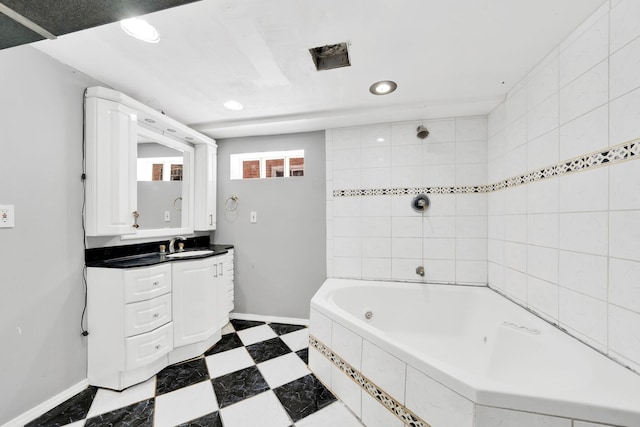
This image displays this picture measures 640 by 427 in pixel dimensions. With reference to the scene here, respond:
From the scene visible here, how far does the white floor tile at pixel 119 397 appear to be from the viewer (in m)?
1.35

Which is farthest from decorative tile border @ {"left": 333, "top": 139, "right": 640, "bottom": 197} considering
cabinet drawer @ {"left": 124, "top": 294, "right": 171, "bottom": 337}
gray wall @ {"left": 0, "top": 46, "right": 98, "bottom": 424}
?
gray wall @ {"left": 0, "top": 46, "right": 98, "bottom": 424}

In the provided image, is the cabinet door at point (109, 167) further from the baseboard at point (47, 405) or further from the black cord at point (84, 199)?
the baseboard at point (47, 405)

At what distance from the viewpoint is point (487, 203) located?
6.74ft

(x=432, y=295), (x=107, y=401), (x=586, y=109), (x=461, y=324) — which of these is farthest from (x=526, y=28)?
(x=107, y=401)

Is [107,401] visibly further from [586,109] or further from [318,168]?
[586,109]

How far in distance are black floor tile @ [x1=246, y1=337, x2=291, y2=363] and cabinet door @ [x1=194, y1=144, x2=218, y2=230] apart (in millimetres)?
1287

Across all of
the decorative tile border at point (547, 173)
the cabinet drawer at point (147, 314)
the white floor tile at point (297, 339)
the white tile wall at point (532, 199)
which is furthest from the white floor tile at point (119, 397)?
the decorative tile border at point (547, 173)

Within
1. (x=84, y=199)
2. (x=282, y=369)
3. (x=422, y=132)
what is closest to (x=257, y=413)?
(x=282, y=369)

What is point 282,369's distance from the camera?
67.3 inches

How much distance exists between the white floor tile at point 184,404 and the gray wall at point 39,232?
25.1 inches

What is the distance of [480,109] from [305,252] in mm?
2041

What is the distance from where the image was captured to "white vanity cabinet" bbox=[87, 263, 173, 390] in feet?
4.91

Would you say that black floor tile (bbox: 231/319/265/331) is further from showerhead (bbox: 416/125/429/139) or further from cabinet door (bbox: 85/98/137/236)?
showerhead (bbox: 416/125/429/139)

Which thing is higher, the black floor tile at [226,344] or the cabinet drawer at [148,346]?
the cabinet drawer at [148,346]
